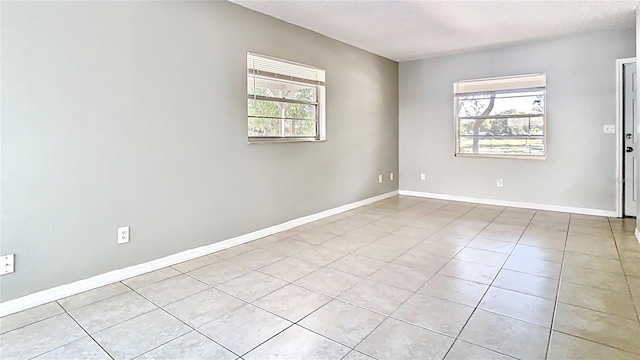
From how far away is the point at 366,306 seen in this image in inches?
90.2

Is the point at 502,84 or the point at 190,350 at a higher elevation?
the point at 502,84

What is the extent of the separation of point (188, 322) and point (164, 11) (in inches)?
94.2

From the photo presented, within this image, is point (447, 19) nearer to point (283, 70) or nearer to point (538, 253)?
point (283, 70)

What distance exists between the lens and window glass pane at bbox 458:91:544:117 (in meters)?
5.11

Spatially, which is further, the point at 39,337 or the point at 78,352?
the point at 39,337

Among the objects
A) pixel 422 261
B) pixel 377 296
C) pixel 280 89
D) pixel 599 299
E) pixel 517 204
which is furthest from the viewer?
pixel 517 204

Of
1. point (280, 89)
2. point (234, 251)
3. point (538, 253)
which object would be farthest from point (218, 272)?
point (538, 253)

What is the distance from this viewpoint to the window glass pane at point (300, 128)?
421 cm

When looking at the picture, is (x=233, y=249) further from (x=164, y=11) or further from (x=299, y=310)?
(x=164, y=11)

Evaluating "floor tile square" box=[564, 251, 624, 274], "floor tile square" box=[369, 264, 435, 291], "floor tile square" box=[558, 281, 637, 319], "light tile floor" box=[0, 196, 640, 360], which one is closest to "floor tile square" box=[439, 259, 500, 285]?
"light tile floor" box=[0, 196, 640, 360]

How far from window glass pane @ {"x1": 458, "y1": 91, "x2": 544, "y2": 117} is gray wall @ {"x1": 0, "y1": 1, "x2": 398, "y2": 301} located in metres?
2.86

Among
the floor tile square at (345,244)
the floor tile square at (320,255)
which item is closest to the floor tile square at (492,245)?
the floor tile square at (345,244)

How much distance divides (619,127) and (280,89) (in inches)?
166

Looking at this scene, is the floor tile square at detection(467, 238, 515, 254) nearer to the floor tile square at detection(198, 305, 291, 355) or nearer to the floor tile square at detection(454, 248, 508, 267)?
the floor tile square at detection(454, 248, 508, 267)
